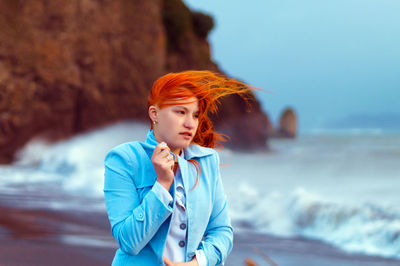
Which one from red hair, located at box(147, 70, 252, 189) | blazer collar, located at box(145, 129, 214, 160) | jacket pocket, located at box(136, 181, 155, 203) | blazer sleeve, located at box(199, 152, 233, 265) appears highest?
red hair, located at box(147, 70, 252, 189)

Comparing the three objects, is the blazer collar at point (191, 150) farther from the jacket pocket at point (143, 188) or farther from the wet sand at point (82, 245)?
the wet sand at point (82, 245)

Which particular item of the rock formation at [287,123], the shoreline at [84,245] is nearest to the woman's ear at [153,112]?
the shoreline at [84,245]

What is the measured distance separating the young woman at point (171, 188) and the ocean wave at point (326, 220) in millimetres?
4067

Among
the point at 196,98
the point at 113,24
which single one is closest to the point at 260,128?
the point at 113,24

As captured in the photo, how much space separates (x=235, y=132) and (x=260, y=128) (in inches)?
106

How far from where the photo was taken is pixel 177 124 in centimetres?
131

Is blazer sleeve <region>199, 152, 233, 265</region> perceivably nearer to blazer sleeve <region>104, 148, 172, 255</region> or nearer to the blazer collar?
the blazer collar

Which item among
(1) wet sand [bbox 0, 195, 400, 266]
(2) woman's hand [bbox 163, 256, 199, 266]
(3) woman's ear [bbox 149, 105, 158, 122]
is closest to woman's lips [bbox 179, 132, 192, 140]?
(3) woman's ear [bbox 149, 105, 158, 122]

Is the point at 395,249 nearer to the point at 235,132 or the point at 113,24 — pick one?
the point at 113,24

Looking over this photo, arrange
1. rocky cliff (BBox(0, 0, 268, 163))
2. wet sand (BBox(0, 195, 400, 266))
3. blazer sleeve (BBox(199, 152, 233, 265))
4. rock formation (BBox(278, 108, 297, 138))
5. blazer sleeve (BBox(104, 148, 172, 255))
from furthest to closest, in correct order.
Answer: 1. rock formation (BBox(278, 108, 297, 138))
2. rocky cliff (BBox(0, 0, 268, 163))
3. wet sand (BBox(0, 195, 400, 266))
4. blazer sleeve (BBox(199, 152, 233, 265))
5. blazer sleeve (BBox(104, 148, 172, 255))

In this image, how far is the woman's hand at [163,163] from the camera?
3.92 feet

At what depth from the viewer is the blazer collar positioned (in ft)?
4.40

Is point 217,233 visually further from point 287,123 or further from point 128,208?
point 287,123

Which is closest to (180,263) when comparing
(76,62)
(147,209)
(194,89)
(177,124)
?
(147,209)
